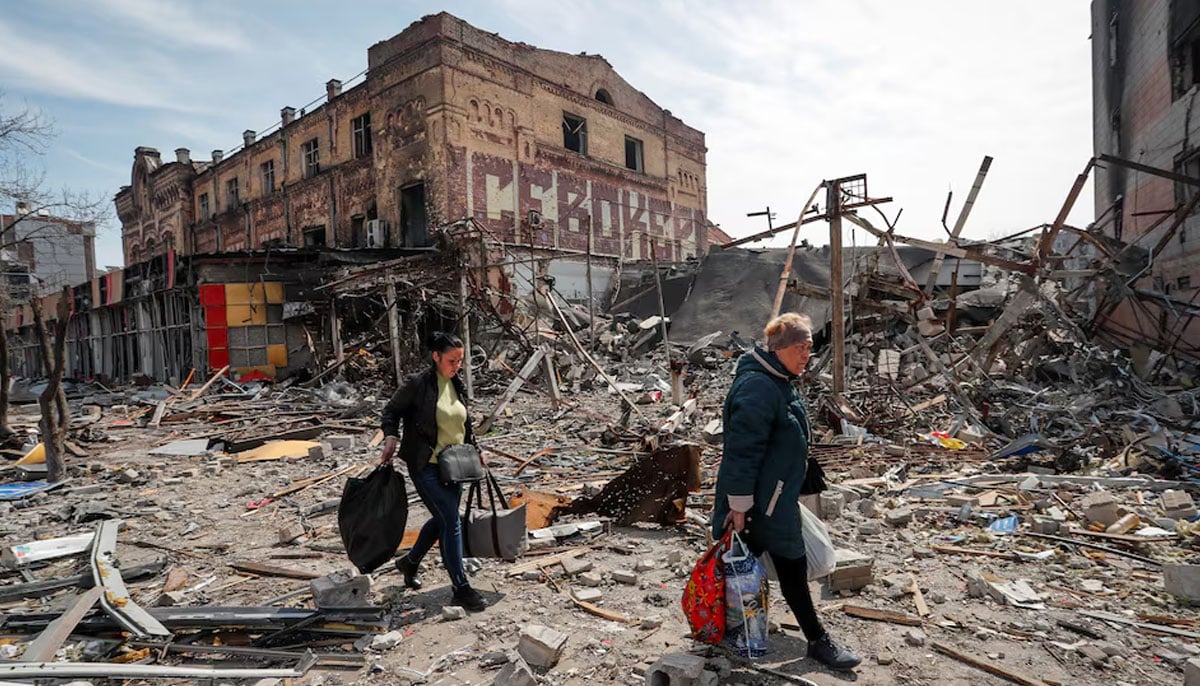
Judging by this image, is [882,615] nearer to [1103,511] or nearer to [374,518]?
[1103,511]

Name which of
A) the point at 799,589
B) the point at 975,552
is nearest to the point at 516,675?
the point at 799,589

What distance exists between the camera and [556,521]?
5996mm

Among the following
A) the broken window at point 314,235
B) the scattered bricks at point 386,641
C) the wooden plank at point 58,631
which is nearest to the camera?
the wooden plank at point 58,631

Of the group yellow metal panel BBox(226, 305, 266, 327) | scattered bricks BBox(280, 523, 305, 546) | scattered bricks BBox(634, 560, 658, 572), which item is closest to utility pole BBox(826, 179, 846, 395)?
scattered bricks BBox(634, 560, 658, 572)

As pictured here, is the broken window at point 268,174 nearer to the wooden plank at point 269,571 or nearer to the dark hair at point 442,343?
the wooden plank at point 269,571

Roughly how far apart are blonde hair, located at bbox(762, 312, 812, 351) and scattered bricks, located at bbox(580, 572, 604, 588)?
2344mm

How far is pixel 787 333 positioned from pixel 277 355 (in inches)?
775

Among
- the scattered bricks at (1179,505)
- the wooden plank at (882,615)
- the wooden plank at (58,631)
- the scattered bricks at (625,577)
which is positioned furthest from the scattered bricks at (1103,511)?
the wooden plank at (58,631)

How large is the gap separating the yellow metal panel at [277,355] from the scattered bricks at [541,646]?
61.1ft

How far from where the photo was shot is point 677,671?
2.98 m

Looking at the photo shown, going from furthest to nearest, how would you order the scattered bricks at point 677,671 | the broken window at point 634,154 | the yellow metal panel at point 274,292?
the broken window at point 634,154, the yellow metal panel at point 274,292, the scattered bricks at point 677,671

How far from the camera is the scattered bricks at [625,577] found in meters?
4.50

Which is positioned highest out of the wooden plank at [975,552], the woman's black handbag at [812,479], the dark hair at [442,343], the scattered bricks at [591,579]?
the dark hair at [442,343]

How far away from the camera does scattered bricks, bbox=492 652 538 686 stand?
307 cm
